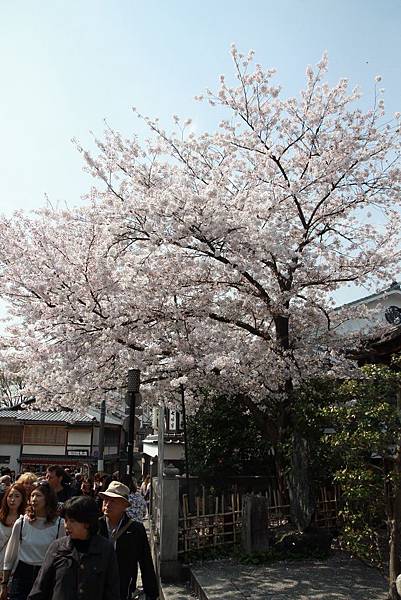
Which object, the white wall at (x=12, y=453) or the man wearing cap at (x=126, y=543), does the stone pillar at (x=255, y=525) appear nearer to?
the man wearing cap at (x=126, y=543)

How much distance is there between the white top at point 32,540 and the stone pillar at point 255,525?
5574 millimetres

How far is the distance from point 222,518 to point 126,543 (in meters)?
5.90

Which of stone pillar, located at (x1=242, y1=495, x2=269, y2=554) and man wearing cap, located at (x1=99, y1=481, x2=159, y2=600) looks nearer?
man wearing cap, located at (x1=99, y1=481, x2=159, y2=600)

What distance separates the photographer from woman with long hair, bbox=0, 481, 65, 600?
4469 mm

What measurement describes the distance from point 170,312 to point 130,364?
4.81 ft

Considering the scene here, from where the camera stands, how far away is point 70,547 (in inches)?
134

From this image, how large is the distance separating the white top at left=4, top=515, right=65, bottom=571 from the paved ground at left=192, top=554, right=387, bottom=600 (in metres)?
3.50

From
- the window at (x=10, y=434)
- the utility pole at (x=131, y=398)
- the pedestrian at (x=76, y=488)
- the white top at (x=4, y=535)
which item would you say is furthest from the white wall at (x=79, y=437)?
the white top at (x=4, y=535)

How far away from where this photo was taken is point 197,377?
1125cm

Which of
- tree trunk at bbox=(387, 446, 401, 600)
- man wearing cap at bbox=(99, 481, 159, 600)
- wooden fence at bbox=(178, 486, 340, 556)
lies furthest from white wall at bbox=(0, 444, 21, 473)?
man wearing cap at bbox=(99, 481, 159, 600)

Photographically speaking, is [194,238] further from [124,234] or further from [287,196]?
[287,196]

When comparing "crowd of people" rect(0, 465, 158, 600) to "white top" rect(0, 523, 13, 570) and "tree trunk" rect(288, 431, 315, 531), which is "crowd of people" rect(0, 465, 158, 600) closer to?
"white top" rect(0, 523, 13, 570)

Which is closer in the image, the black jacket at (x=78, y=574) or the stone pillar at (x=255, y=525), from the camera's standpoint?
the black jacket at (x=78, y=574)

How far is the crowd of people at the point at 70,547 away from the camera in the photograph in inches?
130
